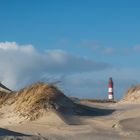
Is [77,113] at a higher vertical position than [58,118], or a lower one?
higher

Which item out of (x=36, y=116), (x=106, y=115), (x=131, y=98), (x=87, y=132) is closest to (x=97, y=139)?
(x=87, y=132)

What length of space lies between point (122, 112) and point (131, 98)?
5282 millimetres

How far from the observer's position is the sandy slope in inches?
509

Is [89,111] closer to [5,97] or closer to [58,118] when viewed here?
[58,118]

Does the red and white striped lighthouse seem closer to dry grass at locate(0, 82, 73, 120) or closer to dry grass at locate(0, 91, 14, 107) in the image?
dry grass at locate(0, 91, 14, 107)

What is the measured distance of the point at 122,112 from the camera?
Result: 62.4 feet

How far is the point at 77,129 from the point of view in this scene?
548 inches

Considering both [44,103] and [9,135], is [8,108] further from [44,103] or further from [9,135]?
[9,135]

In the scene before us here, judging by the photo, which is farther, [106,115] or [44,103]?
[106,115]

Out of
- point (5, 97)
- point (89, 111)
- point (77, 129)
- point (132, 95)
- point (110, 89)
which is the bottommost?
point (77, 129)

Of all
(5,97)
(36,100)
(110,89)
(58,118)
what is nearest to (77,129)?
(58,118)

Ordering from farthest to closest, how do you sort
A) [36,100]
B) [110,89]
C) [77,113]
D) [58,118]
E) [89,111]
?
[110,89] → [89,111] → [77,113] → [36,100] → [58,118]

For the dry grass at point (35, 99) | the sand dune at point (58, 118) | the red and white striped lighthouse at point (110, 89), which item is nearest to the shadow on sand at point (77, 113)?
the sand dune at point (58, 118)

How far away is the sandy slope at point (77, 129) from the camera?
509 inches
